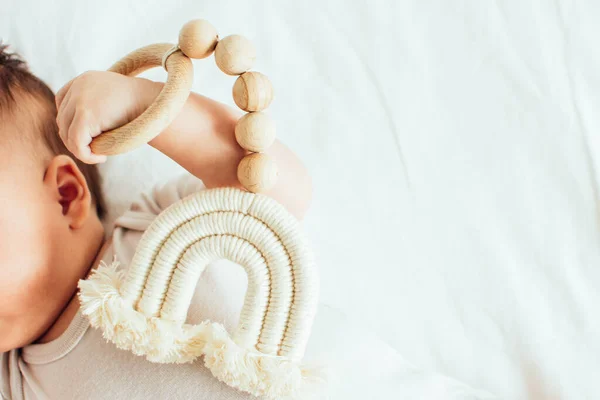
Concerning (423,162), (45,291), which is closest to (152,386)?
(45,291)

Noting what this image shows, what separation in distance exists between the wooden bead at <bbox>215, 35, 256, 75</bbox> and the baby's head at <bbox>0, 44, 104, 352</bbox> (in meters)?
0.31

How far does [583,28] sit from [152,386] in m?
0.78

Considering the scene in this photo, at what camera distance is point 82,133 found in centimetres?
61

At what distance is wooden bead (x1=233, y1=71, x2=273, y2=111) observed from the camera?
58 centimetres

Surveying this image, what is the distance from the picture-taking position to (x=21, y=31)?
96cm

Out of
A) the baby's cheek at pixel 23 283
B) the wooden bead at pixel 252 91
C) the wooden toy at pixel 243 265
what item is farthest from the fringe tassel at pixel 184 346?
the wooden bead at pixel 252 91

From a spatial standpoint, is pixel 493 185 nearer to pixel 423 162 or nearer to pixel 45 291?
pixel 423 162

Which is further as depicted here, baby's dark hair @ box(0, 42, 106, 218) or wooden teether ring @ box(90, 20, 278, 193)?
baby's dark hair @ box(0, 42, 106, 218)

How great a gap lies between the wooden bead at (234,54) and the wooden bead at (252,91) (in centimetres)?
1

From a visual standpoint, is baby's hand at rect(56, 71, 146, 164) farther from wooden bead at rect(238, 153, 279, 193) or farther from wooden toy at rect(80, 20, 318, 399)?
wooden bead at rect(238, 153, 279, 193)

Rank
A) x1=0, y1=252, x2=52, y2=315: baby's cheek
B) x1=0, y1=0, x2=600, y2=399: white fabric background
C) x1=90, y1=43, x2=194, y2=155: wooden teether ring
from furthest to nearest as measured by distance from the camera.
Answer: x1=0, y1=0, x2=600, y2=399: white fabric background < x1=0, y1=252, x2=52, y2=315: baby's cheek < x1=90, y1=43, x2=194, y2=155: wooden teether ring

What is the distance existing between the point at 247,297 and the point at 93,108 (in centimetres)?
26

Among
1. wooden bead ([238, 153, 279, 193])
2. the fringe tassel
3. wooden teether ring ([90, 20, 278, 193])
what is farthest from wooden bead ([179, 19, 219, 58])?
the fringe tassel

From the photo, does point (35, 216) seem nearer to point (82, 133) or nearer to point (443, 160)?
point (82, 133)
